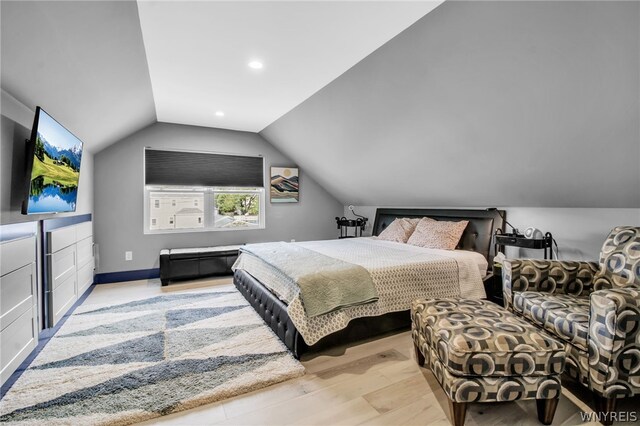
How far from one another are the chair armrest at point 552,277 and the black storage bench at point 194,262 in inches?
149

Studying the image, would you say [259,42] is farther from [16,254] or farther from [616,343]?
[616,343]

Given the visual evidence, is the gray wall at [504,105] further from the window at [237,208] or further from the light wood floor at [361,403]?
the window at [237,208]

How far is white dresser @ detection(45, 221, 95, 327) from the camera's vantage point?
2596 millimetres

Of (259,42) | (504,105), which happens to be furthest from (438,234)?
(259,42)

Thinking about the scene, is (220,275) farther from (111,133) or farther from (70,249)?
(111,133)

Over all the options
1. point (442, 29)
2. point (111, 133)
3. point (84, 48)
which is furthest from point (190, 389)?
point (111, 133)

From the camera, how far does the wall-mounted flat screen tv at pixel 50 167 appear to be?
2.07 m

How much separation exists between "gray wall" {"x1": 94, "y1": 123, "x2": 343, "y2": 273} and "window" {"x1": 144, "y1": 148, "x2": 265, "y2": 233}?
0.11 metres

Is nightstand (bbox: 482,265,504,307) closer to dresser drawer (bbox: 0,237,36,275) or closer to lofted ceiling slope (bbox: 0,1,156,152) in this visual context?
lofted ceiling slope (bbox: 0,1,156,152)

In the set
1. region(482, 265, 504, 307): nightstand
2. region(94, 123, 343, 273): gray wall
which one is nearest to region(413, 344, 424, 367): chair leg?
region(482, 265, 504, 307): nightstand

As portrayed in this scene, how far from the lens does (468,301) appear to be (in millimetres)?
2088

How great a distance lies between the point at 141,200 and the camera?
4652mm

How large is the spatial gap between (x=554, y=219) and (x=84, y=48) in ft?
14.0

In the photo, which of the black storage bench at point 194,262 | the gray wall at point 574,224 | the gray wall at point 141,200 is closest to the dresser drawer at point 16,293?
the black storage bench at point 194,262
